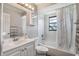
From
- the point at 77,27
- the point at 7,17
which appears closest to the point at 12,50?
the point at 7,17

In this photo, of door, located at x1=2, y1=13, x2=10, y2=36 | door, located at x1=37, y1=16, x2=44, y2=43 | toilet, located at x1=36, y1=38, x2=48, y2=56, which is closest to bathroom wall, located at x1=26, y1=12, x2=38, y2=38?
door, located at x1=37, y1=16, x2=44, y2=43

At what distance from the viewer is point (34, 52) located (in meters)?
1.44

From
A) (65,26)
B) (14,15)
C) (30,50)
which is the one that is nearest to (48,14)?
(65,26)

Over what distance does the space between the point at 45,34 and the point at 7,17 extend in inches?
24.4

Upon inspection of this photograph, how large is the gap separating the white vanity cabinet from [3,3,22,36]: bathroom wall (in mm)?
208

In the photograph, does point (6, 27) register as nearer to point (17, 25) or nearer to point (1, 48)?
point (17, 25)

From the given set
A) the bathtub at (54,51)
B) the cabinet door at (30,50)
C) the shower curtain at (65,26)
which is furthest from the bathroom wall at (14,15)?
the shower curtain at (65,26)

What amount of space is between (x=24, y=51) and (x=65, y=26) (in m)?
0.74

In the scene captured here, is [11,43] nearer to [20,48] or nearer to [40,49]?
[20,48]

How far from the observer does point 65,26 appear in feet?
4.80

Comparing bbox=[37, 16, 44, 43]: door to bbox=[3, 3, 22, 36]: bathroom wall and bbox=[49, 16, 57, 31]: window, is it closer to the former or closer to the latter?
bbox=[49, 16, 57, 31]: window

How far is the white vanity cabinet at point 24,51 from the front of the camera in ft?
4.41

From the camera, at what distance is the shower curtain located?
1.43 meters

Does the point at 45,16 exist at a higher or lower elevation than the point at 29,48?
higher
